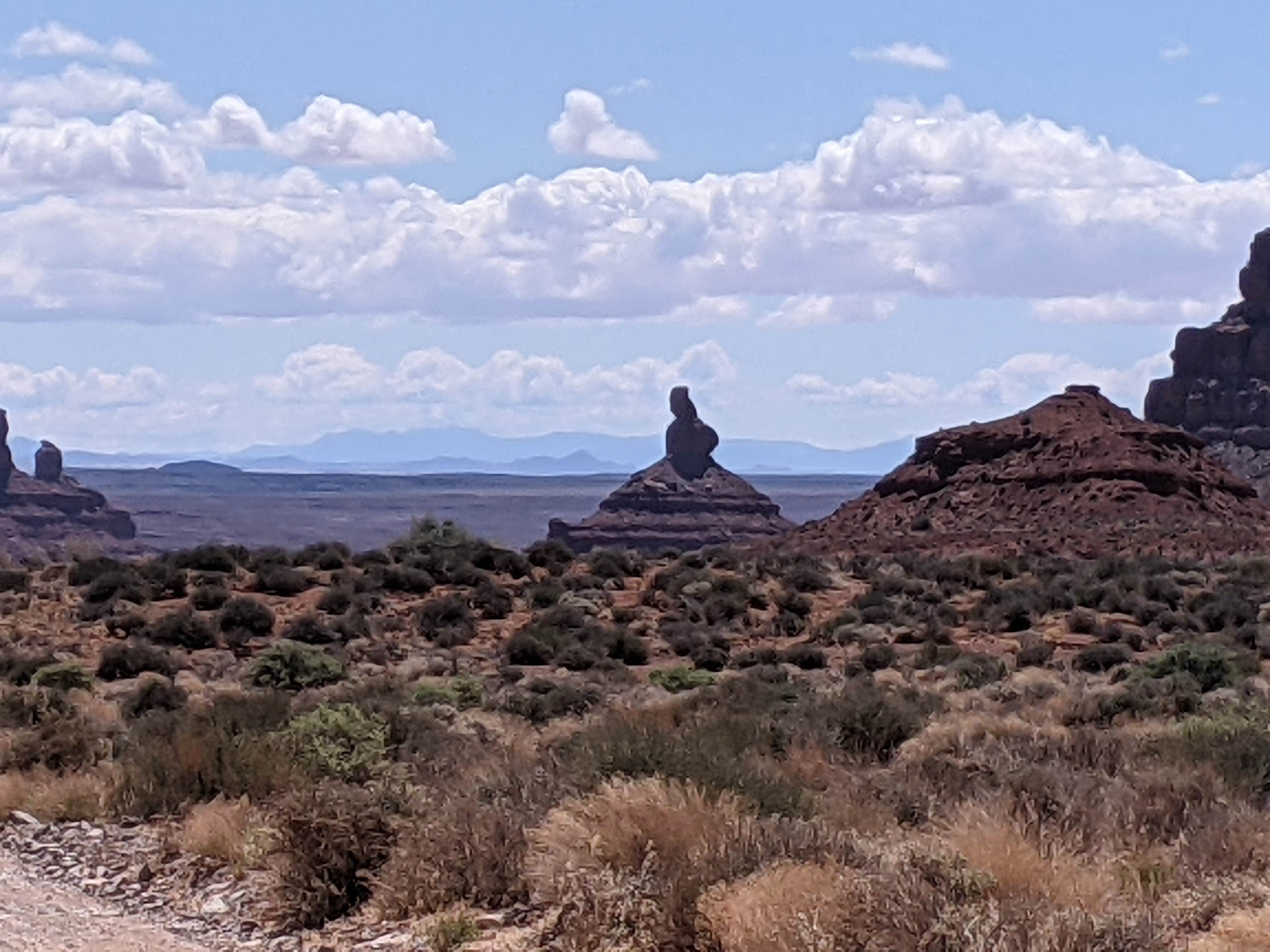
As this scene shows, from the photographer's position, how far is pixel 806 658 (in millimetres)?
31750

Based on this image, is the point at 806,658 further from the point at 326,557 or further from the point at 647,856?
the point at 647,856

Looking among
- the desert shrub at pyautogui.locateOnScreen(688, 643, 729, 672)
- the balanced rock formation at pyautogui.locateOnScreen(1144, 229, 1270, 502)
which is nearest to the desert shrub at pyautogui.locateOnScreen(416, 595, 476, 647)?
the desert shrub at pyautogui.locateOnScreen(688, 643, 729, 672)

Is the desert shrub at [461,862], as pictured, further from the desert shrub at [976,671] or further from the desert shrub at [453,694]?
the desert shrub at [976,671]

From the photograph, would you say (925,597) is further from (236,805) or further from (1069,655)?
(236,805)

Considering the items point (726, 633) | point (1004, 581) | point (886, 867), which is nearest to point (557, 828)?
point (886, 867)

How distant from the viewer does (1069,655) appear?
3250 centimetres

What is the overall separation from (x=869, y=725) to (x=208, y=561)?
26648 millimetres

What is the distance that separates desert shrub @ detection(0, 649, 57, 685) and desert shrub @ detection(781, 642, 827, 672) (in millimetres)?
12300

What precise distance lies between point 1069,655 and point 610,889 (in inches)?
976

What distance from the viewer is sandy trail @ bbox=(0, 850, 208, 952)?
10.4 m

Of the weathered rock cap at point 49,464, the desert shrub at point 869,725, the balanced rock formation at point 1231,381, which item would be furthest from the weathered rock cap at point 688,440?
the desert shrub at point 869,725

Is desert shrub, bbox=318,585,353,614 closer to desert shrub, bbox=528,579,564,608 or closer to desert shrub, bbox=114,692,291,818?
desert shrub, bbox=528,579,564,608

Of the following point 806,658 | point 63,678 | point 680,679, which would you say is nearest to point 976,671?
point 806,658

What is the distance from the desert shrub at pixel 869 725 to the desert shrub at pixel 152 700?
8.12 metres
